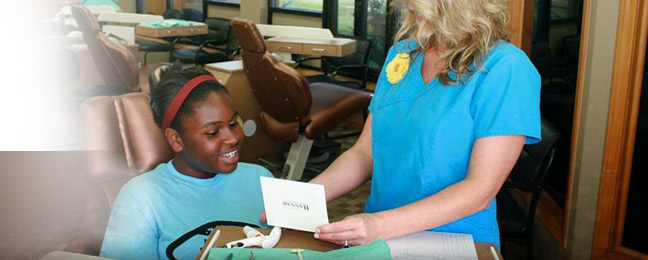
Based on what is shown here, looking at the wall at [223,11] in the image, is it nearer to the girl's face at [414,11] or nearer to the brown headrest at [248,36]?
the brown headrest at [248,36]

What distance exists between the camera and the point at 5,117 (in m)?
0.81

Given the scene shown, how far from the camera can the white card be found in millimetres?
875

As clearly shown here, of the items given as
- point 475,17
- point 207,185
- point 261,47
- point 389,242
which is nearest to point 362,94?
point 261,47

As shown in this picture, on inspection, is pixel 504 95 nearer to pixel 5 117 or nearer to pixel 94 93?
pixel 5 117

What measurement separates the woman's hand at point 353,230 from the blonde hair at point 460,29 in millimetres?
354

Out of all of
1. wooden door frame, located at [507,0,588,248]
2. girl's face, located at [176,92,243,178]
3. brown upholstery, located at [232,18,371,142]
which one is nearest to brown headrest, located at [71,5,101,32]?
brown upholstery, located at [232,18,371,142]

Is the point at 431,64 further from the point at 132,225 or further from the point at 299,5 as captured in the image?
the point at 299,5

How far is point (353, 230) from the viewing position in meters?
0.94

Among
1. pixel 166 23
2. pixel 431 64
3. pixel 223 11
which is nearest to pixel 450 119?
pixel 431 64

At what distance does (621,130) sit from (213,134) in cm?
123

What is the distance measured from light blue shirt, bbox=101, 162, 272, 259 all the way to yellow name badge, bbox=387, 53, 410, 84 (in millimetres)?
409


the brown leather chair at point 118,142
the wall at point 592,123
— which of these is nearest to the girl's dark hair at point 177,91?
the brown leather chair at point 118,142

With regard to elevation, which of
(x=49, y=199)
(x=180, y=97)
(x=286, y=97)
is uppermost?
(x=180, y=97)

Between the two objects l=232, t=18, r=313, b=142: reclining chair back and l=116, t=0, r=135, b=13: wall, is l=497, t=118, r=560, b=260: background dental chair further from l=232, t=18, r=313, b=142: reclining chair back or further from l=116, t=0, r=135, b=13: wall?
l=116, t=0, r=135, b=13: wall
